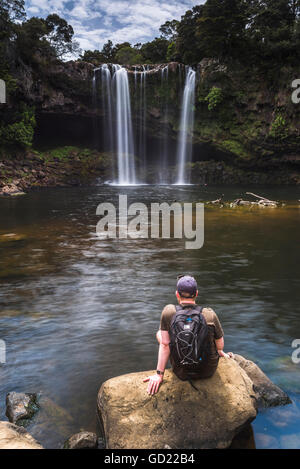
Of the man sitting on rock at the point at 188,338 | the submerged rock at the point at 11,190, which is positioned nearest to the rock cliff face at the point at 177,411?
the man sitting on rock at the point at 188,338

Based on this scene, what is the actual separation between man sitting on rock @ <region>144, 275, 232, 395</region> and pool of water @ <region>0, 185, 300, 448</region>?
2.89ft

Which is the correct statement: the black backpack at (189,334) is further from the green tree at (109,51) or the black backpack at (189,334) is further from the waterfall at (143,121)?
the green tree at (109,51)

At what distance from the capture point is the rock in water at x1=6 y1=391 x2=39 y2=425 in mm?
3758

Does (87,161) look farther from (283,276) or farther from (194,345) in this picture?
(194,345)

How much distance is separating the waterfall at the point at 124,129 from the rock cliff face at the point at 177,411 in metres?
37.5

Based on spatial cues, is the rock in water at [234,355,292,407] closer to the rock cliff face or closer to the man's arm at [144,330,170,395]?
the rock cliff face

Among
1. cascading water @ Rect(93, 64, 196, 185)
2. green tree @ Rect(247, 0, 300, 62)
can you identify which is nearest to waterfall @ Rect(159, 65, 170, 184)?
cascading water @ Rect(93, 64, 196, 185)

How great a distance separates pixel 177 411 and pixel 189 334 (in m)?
0.79

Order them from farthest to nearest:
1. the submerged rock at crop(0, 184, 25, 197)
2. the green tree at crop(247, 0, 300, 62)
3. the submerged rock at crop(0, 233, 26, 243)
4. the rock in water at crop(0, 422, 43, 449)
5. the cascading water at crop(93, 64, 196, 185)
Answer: the cascading water at crop(93, 64, 196, 185), the green tree at crop(247, 0, 300, 62), the submerged rock at crop(0, 184, 25, 197), the submerged rock at crop(0, 233, 26, 243), the rock in water at crop(0, 422, 43, 449)

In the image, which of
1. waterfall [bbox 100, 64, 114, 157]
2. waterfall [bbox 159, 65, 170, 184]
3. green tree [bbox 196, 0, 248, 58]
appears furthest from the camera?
waterfall [bbox 159, 65, 170, 184]

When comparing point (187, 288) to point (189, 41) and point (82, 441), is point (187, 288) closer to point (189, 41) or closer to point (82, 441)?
point (82, 441)

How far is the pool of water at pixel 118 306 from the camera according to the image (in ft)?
14.2

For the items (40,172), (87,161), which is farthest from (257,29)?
(40,172)

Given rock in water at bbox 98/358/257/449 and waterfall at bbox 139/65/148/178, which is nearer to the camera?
rock in water at bbox 98/358/257/449
